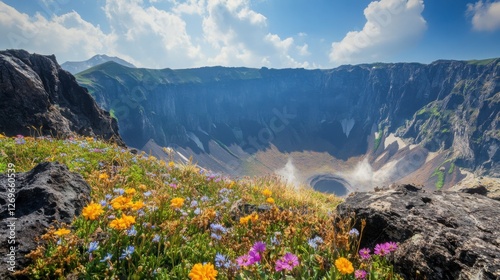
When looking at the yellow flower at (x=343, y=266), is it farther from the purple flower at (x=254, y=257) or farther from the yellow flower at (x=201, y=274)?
the yellow flower at (x=201, y=274)

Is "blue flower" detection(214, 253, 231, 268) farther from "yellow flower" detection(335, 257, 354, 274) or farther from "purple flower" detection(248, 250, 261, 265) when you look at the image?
"yellow flower" detection(335, 257, 354, 274)

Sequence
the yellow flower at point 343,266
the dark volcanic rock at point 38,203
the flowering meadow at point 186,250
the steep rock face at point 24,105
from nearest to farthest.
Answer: the yellow flower at point 343,266
the flowering meadow at point 186,250
the dark volcanic rock at point 38,203
the steep rock face at point 24,105

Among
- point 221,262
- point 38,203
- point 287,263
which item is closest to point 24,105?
point 38,203

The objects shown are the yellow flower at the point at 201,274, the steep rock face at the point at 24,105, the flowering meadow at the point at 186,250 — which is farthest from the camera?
the steep rock face at the point at 24,105

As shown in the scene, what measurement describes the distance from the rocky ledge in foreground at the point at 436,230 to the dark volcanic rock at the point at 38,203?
5.05 metres

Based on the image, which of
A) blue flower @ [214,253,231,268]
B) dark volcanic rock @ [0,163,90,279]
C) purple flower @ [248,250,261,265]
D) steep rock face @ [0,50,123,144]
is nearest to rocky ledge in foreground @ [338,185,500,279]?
purple flower @ [248,250,261,265]

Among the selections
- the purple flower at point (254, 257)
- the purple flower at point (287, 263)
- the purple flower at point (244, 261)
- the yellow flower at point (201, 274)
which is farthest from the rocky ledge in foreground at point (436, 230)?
the yellow flower at point (201, 274)

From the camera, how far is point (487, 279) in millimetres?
3268

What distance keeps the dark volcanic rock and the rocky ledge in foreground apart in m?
5.05

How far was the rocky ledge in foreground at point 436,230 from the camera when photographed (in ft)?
12.0

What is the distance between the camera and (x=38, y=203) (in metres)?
4.77

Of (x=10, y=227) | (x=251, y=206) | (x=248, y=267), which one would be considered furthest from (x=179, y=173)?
(x=248, y=267)

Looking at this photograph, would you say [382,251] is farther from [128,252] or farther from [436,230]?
[128,252]

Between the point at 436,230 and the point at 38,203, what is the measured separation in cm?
639
